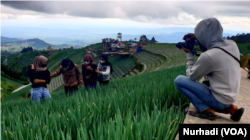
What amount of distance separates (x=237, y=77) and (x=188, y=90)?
620mm

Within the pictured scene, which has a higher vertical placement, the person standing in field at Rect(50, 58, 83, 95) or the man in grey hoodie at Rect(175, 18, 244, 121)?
the man in grey hoodie at Rect(175, 18, 244, 121)

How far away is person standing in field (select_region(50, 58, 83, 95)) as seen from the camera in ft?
15.8

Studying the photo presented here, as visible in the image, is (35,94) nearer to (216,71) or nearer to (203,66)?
(203,66)

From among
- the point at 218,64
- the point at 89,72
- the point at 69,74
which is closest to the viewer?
the point at 218,64

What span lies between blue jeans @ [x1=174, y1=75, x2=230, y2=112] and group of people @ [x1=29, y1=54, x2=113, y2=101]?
120 inches

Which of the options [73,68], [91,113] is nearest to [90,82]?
[73,68]

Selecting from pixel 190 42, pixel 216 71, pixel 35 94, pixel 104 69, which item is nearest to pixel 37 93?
pixel 35 94

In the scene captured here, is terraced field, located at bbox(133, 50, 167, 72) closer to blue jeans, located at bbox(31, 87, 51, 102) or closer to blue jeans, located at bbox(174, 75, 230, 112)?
blue jeans, located at bbox(31, 87, 51, 102)

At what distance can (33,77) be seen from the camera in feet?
14.6

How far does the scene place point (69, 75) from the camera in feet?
16.3

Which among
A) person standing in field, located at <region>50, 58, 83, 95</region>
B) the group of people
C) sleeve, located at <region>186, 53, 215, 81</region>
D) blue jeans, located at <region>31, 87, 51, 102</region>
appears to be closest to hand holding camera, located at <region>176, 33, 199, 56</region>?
sleeve, located at <region>186, 53, 215, 81</region>

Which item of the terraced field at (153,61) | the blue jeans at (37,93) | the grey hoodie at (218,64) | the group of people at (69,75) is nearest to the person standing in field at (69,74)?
the group of people at (69,75)

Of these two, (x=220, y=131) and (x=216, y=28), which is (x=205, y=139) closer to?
(x=220, y=131)

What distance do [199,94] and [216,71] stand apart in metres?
0.42
